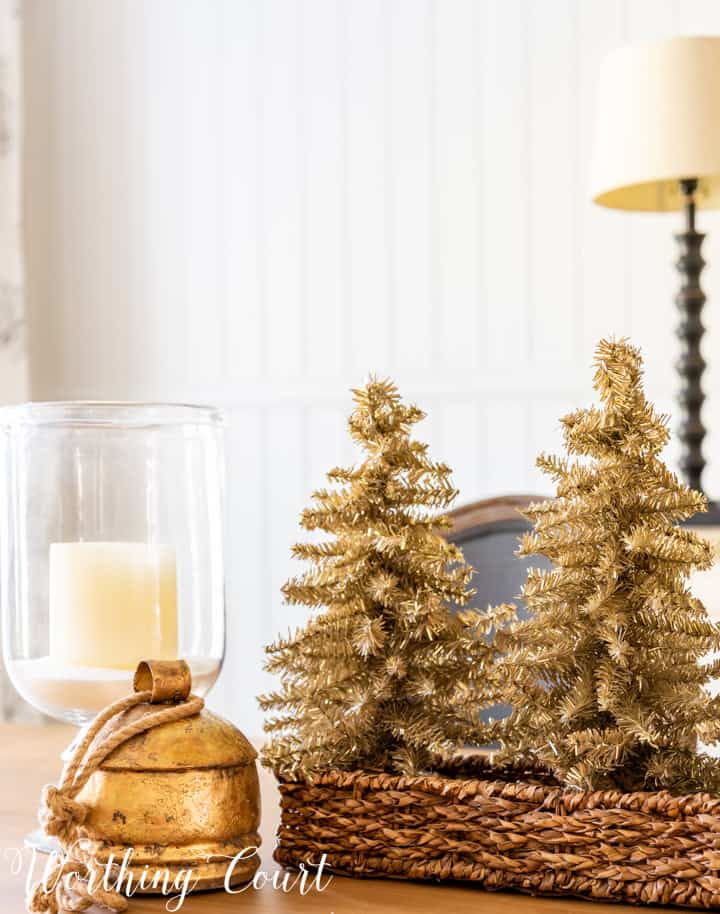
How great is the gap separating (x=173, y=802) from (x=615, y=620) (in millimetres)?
240

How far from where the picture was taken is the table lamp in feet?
6.07

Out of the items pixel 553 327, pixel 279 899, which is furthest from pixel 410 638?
pixel 553 327

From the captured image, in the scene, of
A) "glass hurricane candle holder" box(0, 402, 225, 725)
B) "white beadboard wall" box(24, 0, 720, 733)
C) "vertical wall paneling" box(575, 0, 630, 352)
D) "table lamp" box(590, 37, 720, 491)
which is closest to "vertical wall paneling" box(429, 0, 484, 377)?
"white beadboard wall" box(24, 0, 720, 733)

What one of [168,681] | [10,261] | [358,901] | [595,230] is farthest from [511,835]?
[10,261]

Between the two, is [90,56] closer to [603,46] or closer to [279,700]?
[603,46]

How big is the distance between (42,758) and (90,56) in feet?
7.32

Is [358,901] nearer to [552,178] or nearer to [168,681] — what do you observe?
[168,681]

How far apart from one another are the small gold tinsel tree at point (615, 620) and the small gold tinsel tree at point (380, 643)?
3 centimetres

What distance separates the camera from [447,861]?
64cm

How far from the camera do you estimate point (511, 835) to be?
62 cm

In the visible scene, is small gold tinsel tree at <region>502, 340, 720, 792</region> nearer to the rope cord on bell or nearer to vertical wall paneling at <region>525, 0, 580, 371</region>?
the rope cord on bell

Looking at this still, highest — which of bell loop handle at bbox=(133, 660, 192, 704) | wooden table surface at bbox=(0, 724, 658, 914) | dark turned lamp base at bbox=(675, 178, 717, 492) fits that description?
dark turned lamp base at bbox=(675, 178, 717, 492)

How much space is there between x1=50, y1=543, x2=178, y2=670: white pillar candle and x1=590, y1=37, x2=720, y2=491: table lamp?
1.29 m

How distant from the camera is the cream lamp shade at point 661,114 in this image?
1850 mm
